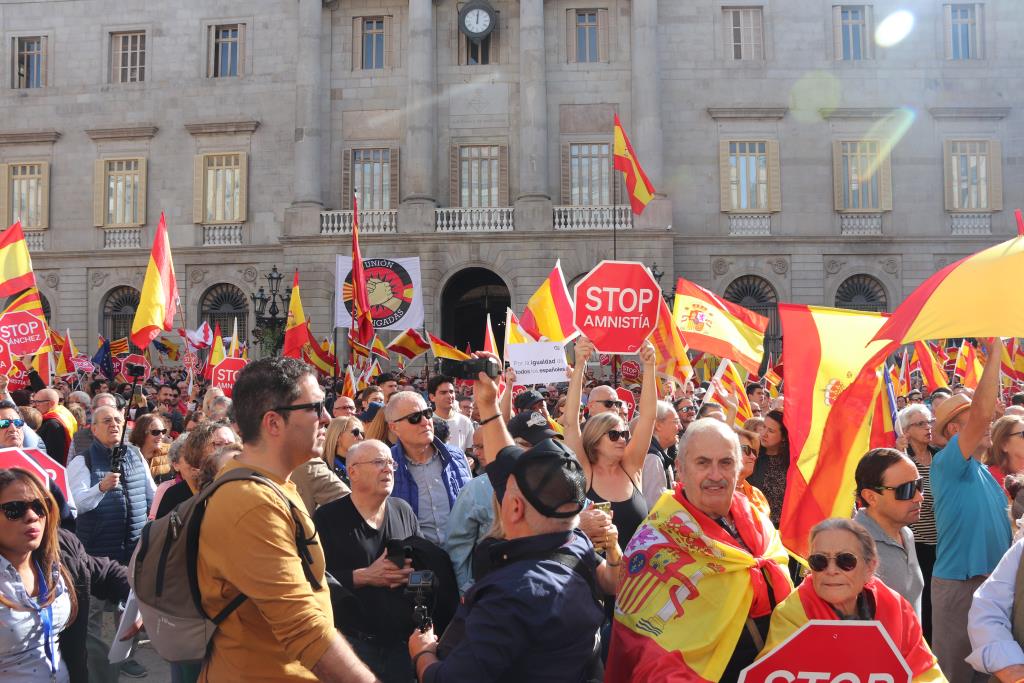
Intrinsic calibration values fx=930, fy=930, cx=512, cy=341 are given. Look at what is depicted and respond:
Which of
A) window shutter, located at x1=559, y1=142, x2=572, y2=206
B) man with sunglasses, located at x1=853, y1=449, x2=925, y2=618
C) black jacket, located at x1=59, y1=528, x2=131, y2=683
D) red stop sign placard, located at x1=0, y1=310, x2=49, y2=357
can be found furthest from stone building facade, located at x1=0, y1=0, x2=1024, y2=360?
black jacket, located at x1=59, y1=528, x2=131, y2=683

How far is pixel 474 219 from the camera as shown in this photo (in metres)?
Answer: 27.2

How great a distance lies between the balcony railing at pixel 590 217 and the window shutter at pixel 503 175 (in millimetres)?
1785

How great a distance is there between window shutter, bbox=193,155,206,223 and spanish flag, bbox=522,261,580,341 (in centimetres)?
1950

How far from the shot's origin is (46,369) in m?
14.1

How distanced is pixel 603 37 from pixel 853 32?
779 centimetres

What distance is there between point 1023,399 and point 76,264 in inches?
1119

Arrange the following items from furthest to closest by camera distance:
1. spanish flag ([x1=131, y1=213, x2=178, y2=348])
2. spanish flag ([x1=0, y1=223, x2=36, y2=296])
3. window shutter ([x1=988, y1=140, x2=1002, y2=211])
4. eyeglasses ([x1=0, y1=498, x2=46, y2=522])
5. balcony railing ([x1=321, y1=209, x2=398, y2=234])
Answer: window shutter ([x1=988, y1=140, x2=1002, y2=211]) < balcony railing ([x1=321, y1=209, x2=398, y2=234]) < spanish flag ([x1=131, y1=213, x2=178, y2=348]) < spanish flag ([x1=0, y1=223, x2=36, y2=296]) < eyeglasses ([x1=0, y1=498, x2=46, y2=522])

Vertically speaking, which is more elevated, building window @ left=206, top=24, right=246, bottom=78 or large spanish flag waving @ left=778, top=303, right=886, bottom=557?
building window @ left=206, top=24, right=246, bottom=78

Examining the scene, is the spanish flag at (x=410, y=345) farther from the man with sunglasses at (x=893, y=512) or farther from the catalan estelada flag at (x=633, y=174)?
the man with sunglasses at (x=893, y=512)

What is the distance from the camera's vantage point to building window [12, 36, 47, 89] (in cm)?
3070

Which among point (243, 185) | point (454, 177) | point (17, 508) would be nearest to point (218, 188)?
point (243, 185)

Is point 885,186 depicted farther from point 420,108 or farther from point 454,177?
point 420,108

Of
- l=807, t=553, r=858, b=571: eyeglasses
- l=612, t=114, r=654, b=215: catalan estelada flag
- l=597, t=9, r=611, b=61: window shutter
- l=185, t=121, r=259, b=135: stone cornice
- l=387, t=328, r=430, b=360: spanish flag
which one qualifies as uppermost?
l=597, t=9, r=611, b=61: window shutter

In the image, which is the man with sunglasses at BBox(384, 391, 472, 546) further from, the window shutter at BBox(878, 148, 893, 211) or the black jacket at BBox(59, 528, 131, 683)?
the window shutter at BBox(878, 148, 893, 211)
